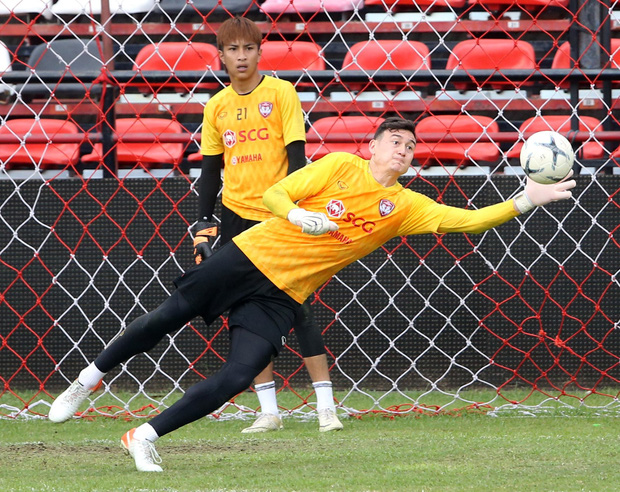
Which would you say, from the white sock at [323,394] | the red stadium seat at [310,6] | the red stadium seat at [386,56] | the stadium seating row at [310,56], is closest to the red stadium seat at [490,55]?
the stadium seating row at [310,56]

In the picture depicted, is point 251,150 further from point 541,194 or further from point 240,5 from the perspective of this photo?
point 240,5

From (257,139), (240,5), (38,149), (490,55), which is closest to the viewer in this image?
(257,139)

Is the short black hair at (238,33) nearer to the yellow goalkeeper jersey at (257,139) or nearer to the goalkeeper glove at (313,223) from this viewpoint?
the yellow goalkeeper jersey at (257,139)

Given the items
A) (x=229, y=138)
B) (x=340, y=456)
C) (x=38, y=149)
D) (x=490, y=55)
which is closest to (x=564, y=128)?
(x=490, y=55)

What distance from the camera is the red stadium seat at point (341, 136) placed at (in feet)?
18.3

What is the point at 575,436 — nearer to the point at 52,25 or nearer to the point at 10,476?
the point at 10,476

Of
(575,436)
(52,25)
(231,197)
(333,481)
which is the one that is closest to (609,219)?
(575,436)

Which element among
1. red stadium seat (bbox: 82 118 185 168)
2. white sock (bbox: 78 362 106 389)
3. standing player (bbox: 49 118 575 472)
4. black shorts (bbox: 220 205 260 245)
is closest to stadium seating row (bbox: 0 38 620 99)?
red stadium seat (bbox: 82 118 185 168)

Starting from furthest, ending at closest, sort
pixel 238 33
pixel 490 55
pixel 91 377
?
pixel 490 55 → pixel 238 33 → pixel 91 377

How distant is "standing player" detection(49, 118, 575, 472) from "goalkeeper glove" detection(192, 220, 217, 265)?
0.51 m

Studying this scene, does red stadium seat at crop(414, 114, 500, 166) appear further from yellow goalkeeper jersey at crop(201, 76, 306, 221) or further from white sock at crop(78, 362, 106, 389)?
white sock at crop(78, 362, 106, 389)

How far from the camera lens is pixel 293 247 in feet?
12.0

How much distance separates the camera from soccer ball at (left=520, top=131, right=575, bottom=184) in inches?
142

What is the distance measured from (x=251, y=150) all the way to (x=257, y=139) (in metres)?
0.06
